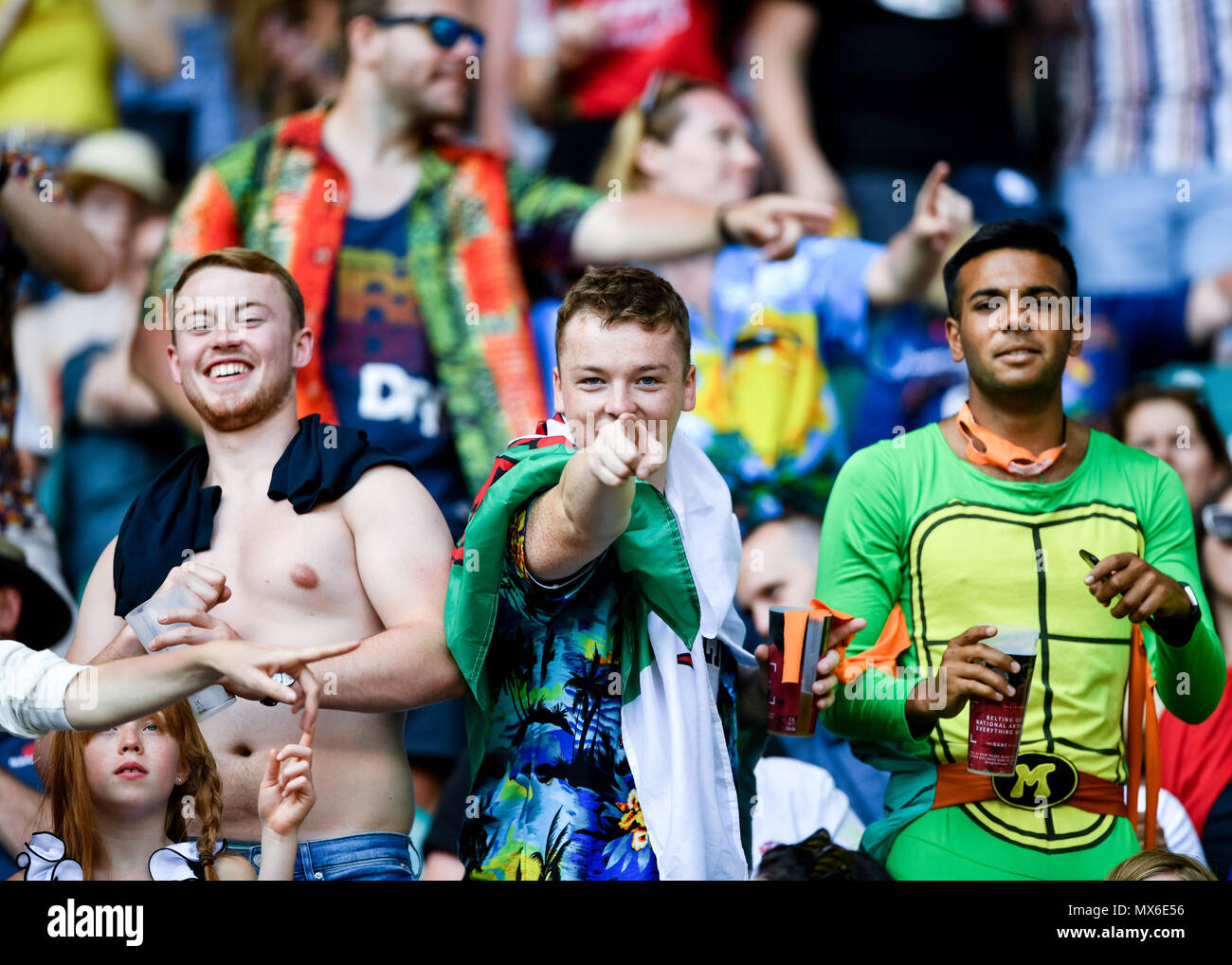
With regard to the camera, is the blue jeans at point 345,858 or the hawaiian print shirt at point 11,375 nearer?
the blue jeans at point 345,858

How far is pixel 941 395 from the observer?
14.2ft

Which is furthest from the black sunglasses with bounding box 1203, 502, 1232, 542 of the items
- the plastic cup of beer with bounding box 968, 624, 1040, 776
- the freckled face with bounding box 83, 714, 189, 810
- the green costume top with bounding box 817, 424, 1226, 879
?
the freckled face with bounding box 83, 714, 189, 810

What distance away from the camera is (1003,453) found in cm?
298

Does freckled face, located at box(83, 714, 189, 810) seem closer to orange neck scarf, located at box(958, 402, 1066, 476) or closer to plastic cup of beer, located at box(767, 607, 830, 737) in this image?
plastic cup of beer, located at box(767, 607, 830, 737)

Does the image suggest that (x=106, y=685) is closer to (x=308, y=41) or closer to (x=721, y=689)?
(x=721, y=689)

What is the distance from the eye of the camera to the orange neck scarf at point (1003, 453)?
2965 mm

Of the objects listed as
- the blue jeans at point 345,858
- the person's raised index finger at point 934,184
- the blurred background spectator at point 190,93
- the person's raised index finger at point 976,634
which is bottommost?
the blue jeans at point 345,858

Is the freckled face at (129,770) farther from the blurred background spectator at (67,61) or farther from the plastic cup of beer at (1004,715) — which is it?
the blurred background spectator at (67,61)

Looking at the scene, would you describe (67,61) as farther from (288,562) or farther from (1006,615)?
(1006,615)

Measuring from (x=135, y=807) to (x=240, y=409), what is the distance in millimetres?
792

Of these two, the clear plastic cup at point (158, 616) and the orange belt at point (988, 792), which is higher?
the clear plastic cup at point (158, 616)

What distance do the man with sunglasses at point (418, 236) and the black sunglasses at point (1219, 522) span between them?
145cm

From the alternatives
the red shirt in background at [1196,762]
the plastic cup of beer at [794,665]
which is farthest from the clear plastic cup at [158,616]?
the red shirt in background at [1196,762]

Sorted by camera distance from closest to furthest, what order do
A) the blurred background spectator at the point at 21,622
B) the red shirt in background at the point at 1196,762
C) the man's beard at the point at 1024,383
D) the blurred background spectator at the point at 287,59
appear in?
the man's beard at the point at 1024,383 → the red shirt in background at the point at 1196,762 → the blurred background spectator at the point at 21,622 → the blurred background spectator at the point at 287,59
